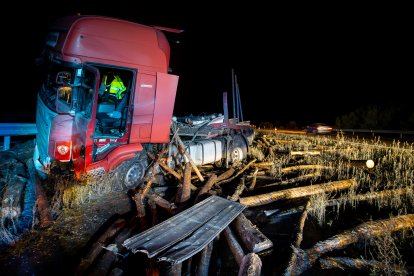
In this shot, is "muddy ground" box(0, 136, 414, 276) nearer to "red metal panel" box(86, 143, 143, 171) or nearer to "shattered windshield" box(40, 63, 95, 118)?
"red metal panel" box(86, 143, 143, 171)

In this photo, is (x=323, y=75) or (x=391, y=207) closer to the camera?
(x=391, y=207)

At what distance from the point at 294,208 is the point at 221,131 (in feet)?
14.1

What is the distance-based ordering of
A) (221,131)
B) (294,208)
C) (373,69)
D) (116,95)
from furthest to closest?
(373,69) → (221,131) → (116,95) → (294,208)

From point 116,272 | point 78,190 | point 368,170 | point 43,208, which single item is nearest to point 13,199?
point 43,208

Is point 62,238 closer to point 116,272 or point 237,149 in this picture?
point 116,272

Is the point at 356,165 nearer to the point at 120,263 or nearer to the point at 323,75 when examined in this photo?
the point at 120,263

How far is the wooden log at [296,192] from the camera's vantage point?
501 centimetres

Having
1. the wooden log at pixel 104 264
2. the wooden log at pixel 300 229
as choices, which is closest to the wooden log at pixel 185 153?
the wooden log at pixel 300 229

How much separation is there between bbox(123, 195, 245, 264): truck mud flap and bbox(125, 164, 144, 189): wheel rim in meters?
2.11

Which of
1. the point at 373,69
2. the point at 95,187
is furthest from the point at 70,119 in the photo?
the point at 373,69

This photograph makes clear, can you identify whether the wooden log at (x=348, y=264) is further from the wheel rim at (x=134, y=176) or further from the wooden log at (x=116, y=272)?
the wheel rim at (x=134, y=176)

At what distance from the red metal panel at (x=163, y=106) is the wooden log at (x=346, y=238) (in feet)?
12.8

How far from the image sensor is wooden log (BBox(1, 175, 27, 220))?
4176 millimetres

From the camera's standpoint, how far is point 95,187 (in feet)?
17.8
